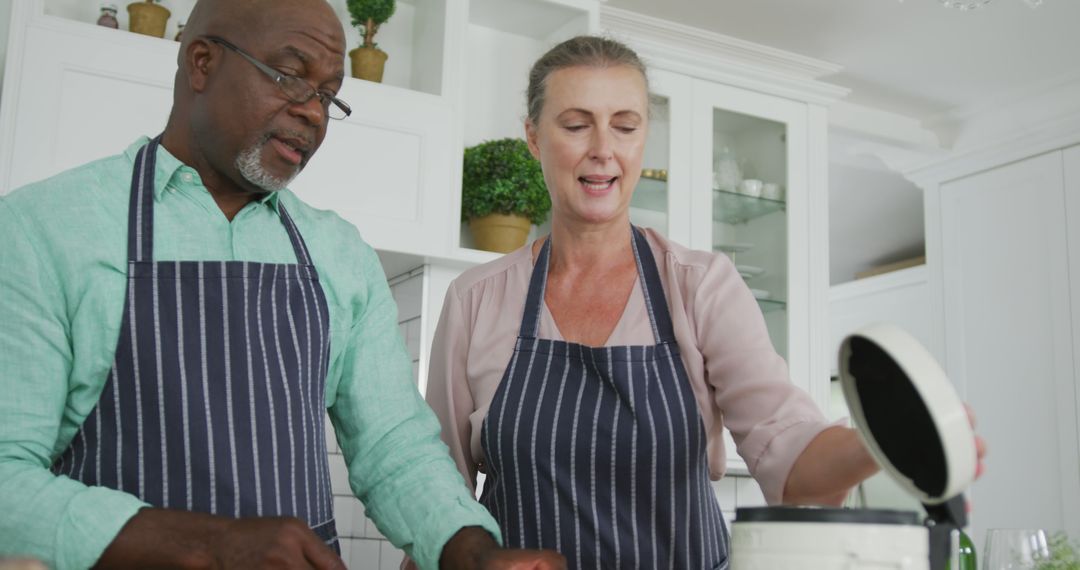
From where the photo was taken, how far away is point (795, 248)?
3715 mm

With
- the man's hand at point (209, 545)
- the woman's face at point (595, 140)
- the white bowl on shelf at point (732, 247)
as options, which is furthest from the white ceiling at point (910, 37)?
the man's hand at point (209, 545)

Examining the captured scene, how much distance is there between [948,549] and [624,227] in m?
0.96

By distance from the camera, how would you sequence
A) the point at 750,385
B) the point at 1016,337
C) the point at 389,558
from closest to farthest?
the point at 750,385 < the point at 389,558 < the point at 1016,337

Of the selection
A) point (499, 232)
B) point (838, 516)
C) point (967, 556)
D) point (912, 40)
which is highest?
point (912, 40)

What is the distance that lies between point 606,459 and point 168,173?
2.39ft

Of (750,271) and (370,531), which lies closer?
(370,531)

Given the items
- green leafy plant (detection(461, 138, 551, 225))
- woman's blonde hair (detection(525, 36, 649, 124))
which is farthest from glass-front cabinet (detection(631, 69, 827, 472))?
woman's blonde hair (detection(525, 36, 649, 124))

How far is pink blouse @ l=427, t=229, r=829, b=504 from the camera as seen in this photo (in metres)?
1.43

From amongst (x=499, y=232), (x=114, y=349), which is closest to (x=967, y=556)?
(x=114, y=349)

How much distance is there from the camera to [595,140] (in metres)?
1.66

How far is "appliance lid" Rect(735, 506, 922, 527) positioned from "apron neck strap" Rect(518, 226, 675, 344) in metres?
0.82

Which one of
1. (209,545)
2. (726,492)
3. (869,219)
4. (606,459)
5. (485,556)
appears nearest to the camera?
(209,545)

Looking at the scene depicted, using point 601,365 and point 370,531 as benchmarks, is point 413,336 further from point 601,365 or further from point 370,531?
point 601,365

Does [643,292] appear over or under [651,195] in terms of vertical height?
under
